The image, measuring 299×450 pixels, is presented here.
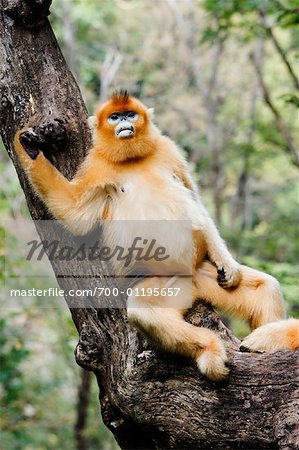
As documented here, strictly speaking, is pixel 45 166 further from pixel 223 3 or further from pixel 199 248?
pixel 223 3

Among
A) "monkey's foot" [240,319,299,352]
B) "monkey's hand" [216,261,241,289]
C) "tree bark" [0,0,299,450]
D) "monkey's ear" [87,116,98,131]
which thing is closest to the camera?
"tree bark" [0,0,299,450]

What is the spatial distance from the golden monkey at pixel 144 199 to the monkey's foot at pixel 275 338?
225 millimetres

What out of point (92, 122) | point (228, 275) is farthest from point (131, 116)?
point (228, 275)

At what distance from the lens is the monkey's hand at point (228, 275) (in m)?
3.27

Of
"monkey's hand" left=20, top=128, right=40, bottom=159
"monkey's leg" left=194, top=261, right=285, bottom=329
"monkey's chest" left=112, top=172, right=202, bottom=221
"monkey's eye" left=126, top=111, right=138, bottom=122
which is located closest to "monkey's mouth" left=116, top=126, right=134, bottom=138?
"monkey's eye" left=126, top=111, right=138, bottom=122

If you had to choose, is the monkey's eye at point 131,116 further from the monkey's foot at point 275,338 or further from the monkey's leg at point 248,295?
the monkey's foot at point 275,338

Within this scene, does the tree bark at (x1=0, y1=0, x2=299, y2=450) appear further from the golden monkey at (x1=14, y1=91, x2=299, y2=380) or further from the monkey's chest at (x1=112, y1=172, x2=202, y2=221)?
the monkey's chest at (x1=112, y1=172, x2=202, y2=221)

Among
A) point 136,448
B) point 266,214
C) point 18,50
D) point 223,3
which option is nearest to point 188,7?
point 266,214

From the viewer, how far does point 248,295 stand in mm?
3264

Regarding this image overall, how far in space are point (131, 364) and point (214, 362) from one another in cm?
47

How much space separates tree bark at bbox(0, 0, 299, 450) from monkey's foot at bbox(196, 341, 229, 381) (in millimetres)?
48

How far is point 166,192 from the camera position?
10.6ft

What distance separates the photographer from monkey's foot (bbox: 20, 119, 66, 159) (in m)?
3.13

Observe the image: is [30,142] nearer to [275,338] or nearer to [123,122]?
[123,122]
